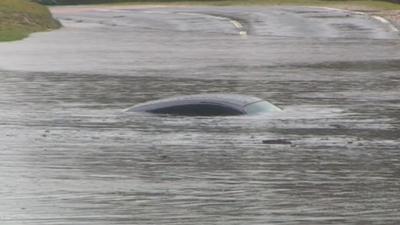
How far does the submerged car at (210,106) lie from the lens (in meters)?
17.2

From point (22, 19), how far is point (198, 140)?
27.6 metres

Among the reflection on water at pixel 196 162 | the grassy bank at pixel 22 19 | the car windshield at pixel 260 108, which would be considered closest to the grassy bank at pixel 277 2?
the grassy bank at pixel 22 19

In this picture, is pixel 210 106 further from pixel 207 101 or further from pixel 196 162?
pixel 196 162

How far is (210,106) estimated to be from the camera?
17297mm

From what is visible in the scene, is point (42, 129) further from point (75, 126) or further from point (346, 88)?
point (346, 88)

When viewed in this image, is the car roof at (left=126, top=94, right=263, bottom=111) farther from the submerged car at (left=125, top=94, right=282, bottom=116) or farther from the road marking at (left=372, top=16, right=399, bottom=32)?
the road marking at (left=372, top=16, right=399, bottom=32)

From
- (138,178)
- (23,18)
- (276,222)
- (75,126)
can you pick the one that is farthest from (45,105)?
(23,18)

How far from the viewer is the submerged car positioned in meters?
17.2

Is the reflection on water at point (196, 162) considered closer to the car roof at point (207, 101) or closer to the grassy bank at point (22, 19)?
the car roof at point (207, 101)

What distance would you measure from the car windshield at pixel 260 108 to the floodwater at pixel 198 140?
0.28 meters

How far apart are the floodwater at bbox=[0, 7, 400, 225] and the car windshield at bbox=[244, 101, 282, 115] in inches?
11.1

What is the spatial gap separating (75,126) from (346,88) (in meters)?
7.19

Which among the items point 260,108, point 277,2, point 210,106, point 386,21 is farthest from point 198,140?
point 277,2

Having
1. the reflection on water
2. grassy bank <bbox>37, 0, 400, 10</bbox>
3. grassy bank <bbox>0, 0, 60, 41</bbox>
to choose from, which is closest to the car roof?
the reflection on water
